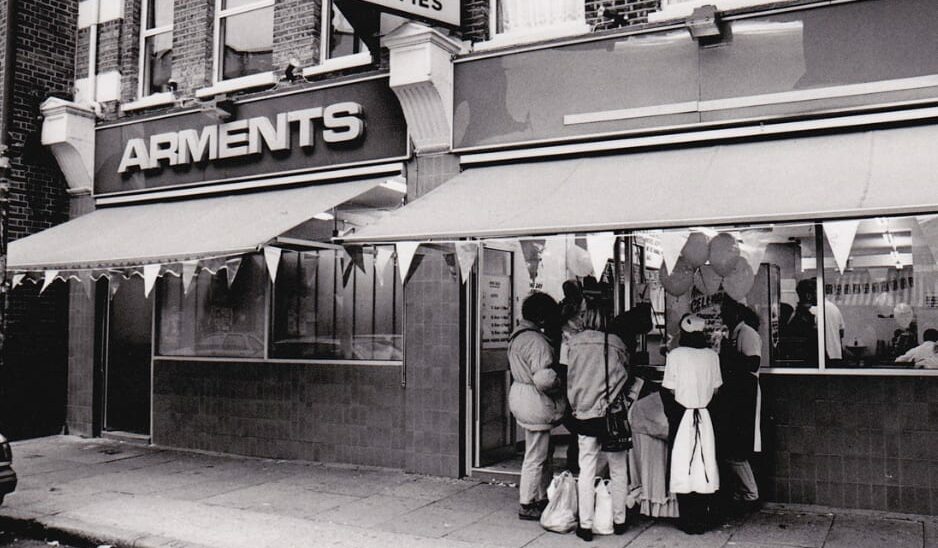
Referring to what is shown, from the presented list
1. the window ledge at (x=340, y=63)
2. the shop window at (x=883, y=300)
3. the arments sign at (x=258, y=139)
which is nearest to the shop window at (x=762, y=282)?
the shop window at (x=883, y=300)

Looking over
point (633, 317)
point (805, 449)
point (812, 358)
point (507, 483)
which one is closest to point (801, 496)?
point (805, 449)

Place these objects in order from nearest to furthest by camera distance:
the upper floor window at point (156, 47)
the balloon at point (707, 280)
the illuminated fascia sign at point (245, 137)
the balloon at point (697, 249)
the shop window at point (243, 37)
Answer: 1. the balloon at point (697, 249)
2. the balloon at point (707, 280)
3. the illuminated fascia sign at point (245, 137)
4. the shop window at point (243, 37)
5. the upper floor window at point (156, 47)

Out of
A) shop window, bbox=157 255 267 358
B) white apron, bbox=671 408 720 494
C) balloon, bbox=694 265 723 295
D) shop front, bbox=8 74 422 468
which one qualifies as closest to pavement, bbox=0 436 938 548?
white apron, bbox=671 408 720 494

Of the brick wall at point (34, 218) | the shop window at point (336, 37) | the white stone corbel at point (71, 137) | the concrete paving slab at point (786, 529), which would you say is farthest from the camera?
the white stone corbel at point (71, 137)

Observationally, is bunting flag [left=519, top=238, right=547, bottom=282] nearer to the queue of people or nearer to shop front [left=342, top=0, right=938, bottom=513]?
shop front [left=342, top=0, right=938, bottom=513]

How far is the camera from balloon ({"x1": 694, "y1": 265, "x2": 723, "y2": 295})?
732cm

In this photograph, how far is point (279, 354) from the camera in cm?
973

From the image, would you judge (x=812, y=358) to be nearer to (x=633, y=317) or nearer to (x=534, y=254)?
(x=633, y=317)

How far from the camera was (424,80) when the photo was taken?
26.3 ft

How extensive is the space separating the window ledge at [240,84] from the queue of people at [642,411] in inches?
199

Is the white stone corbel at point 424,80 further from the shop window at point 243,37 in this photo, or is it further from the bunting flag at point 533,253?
the shop window at point 243,37

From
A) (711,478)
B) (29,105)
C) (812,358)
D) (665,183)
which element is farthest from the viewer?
(29,105)

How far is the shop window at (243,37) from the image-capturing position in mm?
10281

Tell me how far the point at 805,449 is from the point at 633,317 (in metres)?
2.11
